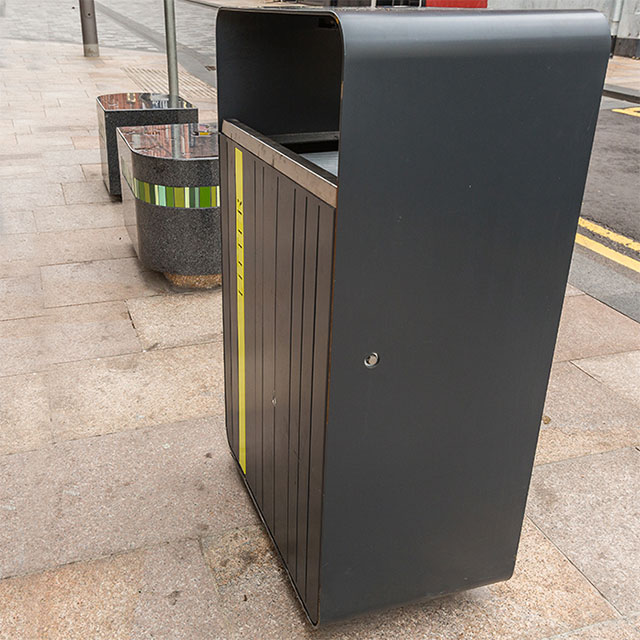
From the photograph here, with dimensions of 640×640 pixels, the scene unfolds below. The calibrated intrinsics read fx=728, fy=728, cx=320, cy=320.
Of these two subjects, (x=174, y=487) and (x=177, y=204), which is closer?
(x=174, y=487)

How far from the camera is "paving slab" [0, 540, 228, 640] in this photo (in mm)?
2139

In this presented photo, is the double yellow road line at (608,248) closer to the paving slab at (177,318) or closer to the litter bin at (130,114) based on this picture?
the paving slab at (177,318)

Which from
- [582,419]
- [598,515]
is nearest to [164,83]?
[582,419]

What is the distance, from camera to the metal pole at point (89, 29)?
14.4m

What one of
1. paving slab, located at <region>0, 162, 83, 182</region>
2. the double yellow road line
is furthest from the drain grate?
the double yellow road line

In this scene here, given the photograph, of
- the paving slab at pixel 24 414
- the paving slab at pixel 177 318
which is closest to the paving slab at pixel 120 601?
the paving slab at pixel 24 414

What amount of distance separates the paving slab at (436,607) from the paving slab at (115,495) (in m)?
0.21

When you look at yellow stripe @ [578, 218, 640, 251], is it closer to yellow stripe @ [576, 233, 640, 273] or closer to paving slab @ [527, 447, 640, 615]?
yellow stripe @ [576, 233, 640, 273]

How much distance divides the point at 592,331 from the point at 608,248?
1736 mm

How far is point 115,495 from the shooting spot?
8.92 ft

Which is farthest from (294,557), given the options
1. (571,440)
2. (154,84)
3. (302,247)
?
(154,84)

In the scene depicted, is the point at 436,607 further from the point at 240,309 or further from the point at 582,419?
the point at 582,419

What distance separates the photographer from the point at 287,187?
1.83 m

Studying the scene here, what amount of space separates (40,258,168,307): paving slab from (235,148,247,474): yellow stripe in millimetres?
2039
